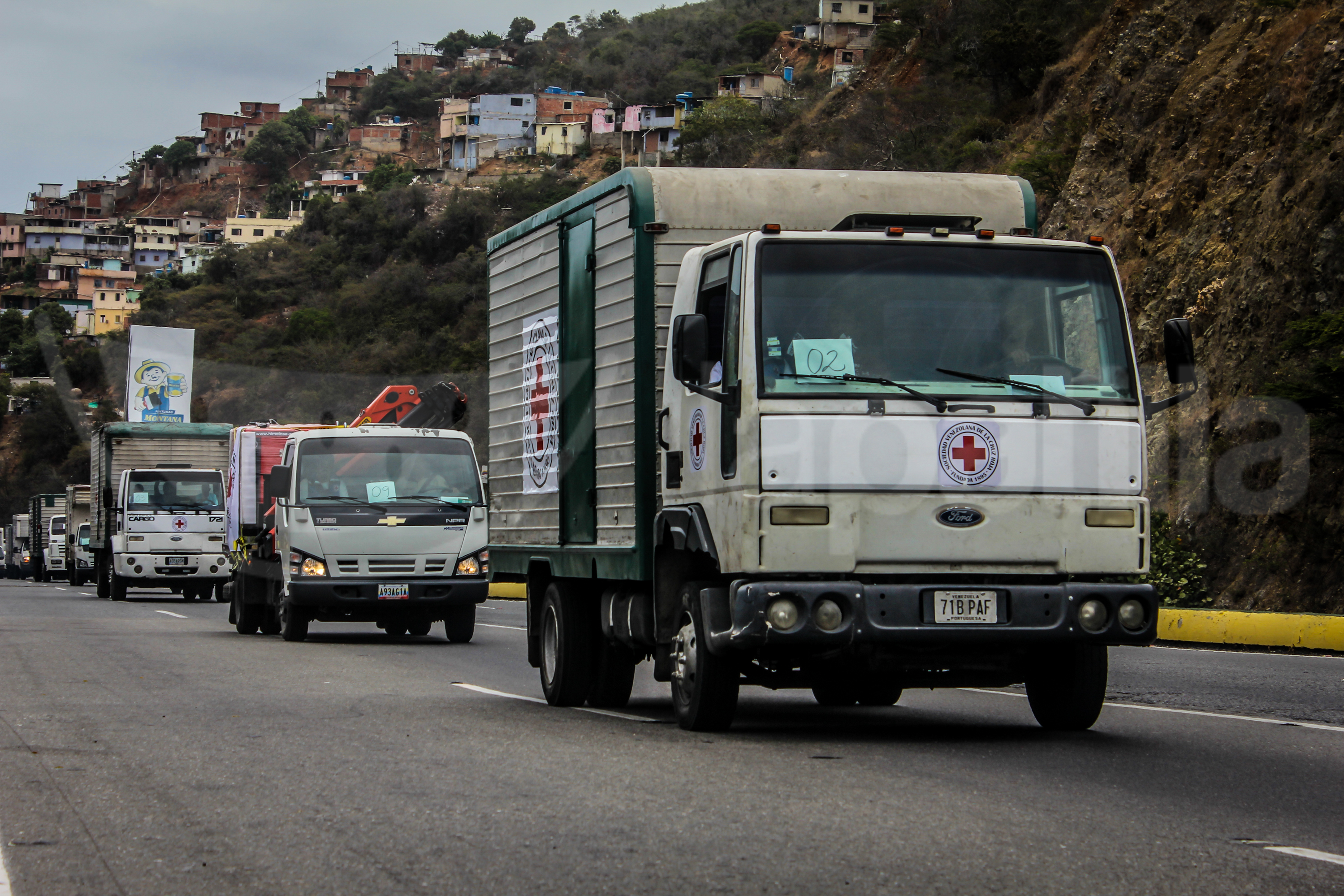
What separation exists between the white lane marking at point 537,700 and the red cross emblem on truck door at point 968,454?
2.92 meters

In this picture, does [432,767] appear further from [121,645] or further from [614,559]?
[121,645]

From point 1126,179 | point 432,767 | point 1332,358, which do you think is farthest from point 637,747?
point 1126,179

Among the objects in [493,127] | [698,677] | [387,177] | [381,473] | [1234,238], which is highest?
[493,127]

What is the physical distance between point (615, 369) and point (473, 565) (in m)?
9.02

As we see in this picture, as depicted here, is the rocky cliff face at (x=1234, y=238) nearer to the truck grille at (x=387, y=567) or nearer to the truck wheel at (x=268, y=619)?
the truck grille at (x=387, y=567)

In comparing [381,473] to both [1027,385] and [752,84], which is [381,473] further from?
[752,84]

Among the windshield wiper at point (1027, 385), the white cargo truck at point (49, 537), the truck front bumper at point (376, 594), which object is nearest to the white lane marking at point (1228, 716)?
the windshield wiper at point (1027, 385)

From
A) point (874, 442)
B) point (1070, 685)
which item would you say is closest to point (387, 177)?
point (1070, 685)

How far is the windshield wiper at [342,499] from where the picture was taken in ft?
60.5

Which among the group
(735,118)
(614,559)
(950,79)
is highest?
(735,118)

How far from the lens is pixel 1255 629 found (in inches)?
684

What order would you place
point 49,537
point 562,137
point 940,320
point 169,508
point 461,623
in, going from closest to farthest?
point 940,320
point 461,623
point 169,508
point 49,537
point 562,137

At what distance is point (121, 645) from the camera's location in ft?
59.9

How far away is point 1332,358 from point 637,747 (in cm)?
1559
